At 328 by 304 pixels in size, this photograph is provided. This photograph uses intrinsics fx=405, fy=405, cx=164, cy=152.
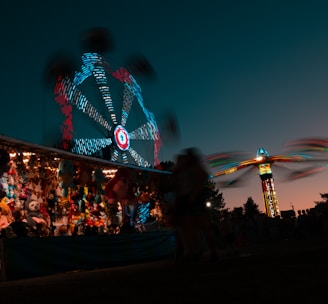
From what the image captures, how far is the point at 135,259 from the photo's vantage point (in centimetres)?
970

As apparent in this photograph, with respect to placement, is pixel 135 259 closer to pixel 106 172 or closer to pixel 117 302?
pixel 106 172

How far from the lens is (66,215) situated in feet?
35.1

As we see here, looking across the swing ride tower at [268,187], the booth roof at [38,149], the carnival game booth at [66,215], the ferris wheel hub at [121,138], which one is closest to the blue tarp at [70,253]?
the carnival game booth at [66,215]

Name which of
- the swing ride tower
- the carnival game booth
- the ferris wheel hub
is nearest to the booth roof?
the carnival game booth

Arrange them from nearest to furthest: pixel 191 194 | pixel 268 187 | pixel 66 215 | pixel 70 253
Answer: pixel 191 194 < pixel 70 253 < pixel 66 215 < pixel 268 187

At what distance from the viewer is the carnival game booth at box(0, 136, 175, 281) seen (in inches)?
293

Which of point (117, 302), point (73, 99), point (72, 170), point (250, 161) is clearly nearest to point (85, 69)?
point (73, 99)

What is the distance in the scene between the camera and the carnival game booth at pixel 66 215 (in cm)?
744

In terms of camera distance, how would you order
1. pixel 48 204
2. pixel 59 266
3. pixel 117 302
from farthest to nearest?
pixel 48 204 → pixel 59 266 → pixel 117 302

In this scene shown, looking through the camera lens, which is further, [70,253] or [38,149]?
[38,149]

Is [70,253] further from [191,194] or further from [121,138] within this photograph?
[121,138]

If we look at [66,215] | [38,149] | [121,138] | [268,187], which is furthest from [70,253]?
[268,187]

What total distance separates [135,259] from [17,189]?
3210 mm

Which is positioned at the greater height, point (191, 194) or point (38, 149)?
point (38, 149)
